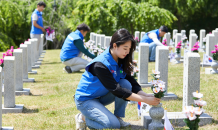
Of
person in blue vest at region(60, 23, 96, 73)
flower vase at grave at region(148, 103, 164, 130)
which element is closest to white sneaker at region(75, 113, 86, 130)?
flower vase at grave at region(148, 103, 164, 130)

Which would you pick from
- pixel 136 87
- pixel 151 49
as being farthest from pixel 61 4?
pixel 136 87

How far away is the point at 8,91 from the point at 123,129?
6.78ft

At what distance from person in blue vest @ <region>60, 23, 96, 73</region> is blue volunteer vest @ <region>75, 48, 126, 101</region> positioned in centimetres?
450

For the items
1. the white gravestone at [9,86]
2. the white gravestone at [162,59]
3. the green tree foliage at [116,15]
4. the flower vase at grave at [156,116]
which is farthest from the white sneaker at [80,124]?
the green tree foliage at [116,15]

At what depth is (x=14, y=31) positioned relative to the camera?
22422mm

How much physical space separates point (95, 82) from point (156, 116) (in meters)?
0.84

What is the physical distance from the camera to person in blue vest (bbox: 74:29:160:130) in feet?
12.2

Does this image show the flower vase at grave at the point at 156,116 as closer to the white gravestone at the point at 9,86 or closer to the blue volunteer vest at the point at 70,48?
the white gravestone at the point at 9,86

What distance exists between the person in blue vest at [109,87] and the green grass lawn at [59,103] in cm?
45

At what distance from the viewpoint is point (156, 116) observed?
152 inches

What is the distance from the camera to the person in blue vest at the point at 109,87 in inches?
146

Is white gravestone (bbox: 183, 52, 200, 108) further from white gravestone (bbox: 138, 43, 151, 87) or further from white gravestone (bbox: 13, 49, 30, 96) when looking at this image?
white gravestone (bbox: 13, 49, 30, 96)

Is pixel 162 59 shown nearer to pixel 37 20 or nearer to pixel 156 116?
pixel 156 116

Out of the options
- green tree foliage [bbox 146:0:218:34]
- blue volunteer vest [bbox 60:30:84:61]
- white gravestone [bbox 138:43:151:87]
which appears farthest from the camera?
green tree foliage [bbox 146:0:218:34]
